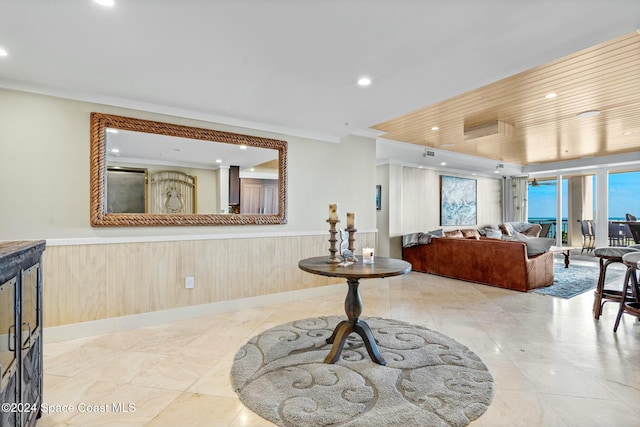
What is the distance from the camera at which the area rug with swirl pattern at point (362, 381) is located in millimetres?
1723

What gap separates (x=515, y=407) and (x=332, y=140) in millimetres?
3577

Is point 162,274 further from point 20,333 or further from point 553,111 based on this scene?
point 553,111

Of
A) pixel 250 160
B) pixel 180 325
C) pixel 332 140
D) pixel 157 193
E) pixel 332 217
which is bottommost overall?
pixel 180 325

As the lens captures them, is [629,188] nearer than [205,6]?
No

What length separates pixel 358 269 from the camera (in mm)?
2307

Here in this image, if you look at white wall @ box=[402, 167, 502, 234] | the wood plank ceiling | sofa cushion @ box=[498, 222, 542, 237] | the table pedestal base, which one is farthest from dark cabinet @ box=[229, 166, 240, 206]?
sofa cushion @ box=[498, 222, 542, 237]

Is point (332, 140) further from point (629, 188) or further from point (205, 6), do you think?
point (629, 188)

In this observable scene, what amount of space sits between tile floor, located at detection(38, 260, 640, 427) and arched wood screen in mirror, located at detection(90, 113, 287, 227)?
46.3 inches

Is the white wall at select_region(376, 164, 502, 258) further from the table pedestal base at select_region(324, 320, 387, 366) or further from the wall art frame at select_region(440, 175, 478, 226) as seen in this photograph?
the table pedestal base at select_region(324, 320, 387, 366)

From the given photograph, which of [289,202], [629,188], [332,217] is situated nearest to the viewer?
[332,217]

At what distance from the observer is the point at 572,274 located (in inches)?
225

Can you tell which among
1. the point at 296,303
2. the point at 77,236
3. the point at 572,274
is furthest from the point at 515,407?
the point at 572,274

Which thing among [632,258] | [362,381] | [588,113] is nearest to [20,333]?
[362,381]

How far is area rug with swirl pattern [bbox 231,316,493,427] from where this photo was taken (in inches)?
67.8
